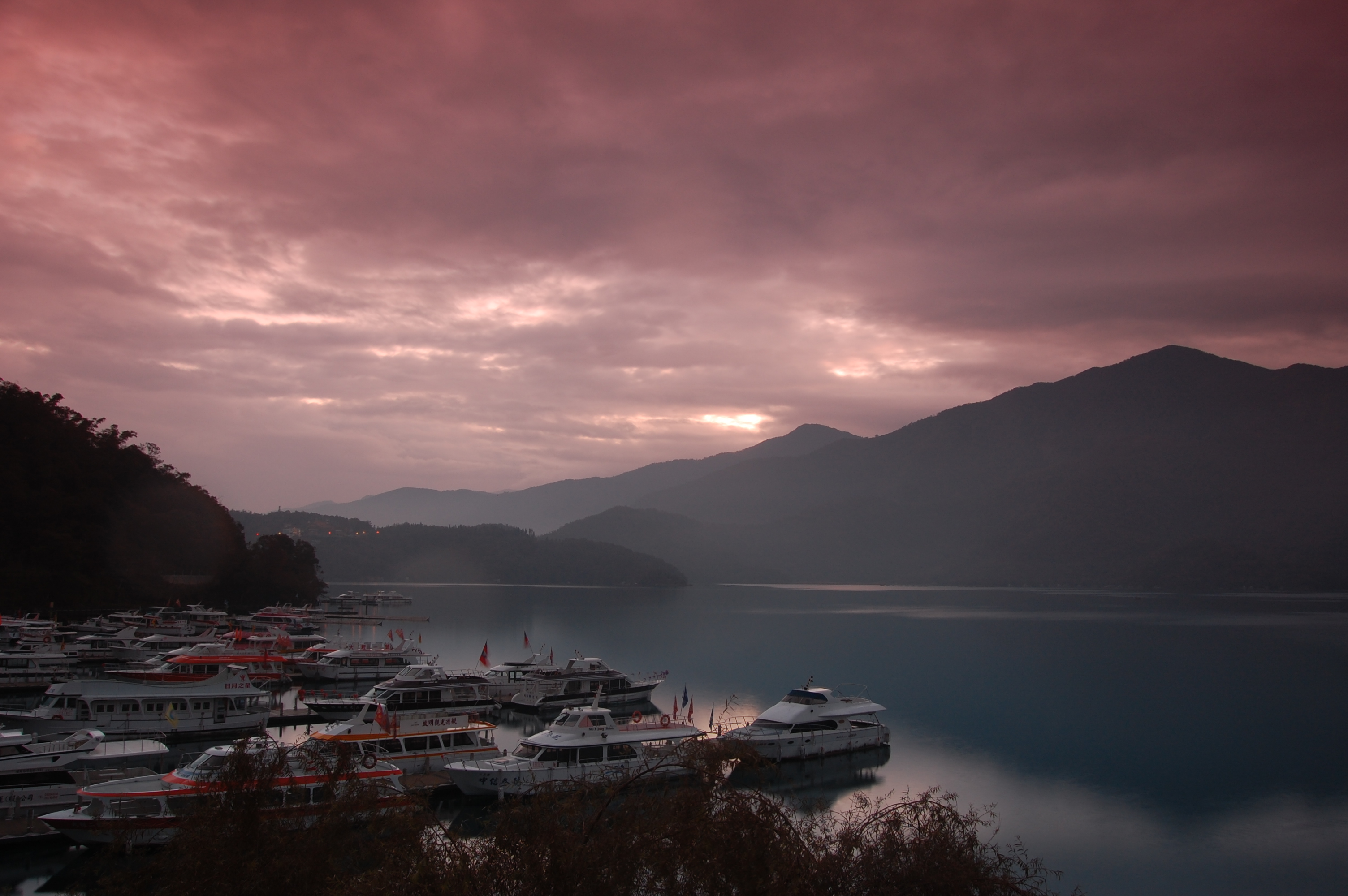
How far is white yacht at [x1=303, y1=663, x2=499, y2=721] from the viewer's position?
37812mm

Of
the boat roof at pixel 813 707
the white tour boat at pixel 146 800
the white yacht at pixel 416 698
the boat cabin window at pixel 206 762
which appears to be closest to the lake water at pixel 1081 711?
the boat roof at pixel 813 707

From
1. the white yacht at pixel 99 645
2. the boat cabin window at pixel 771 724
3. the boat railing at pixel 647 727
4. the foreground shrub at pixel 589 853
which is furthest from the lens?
the white yacht at pixel 99 645

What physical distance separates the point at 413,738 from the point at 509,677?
20.2m

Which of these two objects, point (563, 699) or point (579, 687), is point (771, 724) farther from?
point (579, 687)

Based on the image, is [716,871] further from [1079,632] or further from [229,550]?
[1079,632]

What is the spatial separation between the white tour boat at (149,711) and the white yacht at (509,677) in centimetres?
1121

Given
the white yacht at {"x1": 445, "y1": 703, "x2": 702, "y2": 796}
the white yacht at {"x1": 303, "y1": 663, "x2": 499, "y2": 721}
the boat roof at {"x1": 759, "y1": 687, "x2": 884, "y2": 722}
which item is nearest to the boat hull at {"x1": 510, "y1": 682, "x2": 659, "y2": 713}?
the white yacht at {"x1": 303, "y1": 663, "x2": 499, "y2": 721}

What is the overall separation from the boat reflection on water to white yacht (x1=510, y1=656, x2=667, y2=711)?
1374cm

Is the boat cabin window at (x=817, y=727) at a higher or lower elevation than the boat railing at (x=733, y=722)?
higher

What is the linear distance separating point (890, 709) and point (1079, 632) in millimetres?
59289

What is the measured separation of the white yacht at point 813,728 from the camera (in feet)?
105

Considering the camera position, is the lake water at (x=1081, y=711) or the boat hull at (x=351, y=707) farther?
the boat hull at (x=351, y=707)

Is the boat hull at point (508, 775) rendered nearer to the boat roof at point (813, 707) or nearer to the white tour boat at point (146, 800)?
the white tour boat at point (146, 800)

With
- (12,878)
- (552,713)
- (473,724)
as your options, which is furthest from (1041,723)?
(12,878)
